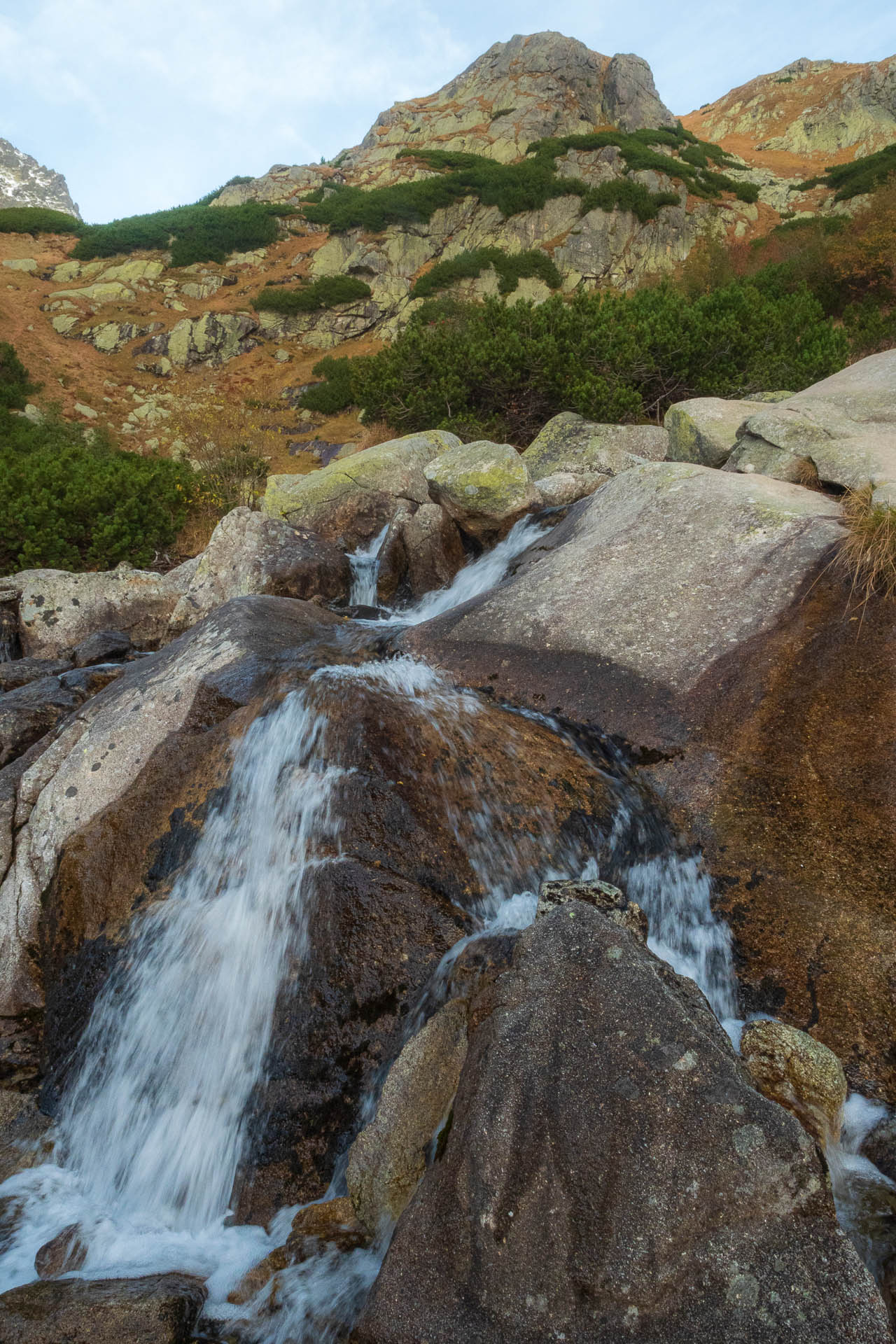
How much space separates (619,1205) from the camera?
2.33 meters

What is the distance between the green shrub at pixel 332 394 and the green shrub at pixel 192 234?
17.8 m

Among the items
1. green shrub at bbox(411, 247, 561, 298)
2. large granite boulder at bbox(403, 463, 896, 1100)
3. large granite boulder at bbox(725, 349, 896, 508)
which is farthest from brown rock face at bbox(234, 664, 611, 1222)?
green shrub at bbox(411, 247, 561, 298)

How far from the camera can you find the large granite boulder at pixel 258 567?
11180 millimetres

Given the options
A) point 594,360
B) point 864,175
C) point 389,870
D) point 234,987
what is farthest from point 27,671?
point 864,175

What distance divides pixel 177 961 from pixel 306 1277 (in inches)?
82.2

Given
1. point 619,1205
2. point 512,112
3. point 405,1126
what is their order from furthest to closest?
point 512,112
point 405,1126
point 619,1205

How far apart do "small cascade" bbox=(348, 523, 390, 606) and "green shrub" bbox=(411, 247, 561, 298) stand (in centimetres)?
2579

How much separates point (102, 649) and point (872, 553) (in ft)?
31.8

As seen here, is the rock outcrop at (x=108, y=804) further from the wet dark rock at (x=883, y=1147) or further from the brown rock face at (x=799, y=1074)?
the wet dark rock at (x=883, y=1147)

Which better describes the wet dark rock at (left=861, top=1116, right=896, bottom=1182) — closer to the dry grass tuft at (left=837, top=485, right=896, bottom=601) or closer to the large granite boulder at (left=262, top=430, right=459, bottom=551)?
the dry grass tuft at (left=837, top=485, right=896, bottom=601)

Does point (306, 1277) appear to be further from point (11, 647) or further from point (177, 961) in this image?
point (11, 647)

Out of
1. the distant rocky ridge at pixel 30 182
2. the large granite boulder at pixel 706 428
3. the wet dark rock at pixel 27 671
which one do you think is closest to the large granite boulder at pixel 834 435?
the large granite boulder at pixel 706 428

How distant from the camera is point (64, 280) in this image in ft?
119

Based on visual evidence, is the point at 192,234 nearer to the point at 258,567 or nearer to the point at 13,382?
the point at 13,382
